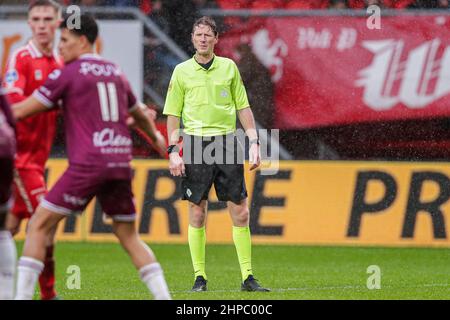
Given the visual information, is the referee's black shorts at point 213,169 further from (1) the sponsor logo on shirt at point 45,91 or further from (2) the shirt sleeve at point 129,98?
(1) the sponsor logo on shirt at point 45,91

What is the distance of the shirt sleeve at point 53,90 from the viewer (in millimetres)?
7340

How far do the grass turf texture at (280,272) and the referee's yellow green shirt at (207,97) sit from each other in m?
1.36

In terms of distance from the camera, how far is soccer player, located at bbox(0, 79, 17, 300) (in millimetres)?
7000

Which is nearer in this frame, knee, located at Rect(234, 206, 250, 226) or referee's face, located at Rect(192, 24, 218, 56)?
referee's face, located at Rect(192, 24, 218, 56)

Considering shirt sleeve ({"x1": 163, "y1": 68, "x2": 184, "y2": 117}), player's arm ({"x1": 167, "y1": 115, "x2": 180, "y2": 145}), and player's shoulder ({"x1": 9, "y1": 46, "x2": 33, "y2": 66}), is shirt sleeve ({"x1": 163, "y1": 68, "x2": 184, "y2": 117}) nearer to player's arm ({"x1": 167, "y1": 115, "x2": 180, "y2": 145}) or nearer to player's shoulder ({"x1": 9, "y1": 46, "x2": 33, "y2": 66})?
player's arm ({"x1": 167, "y1": 115, "x2": 180, "y2": 145})

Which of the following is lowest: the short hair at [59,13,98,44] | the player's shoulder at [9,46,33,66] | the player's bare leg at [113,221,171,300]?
the player's bare leg at [113,221,171,300]

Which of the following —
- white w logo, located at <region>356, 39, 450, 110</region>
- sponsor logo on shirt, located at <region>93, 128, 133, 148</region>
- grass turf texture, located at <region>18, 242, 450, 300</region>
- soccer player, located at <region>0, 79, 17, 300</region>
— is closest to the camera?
soccer player, located at <region>0, 79, 17, 300</region>

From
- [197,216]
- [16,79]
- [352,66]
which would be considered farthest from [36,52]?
[352,66]

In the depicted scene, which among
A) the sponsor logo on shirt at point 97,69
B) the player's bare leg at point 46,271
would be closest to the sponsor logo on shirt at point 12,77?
the player's bare leg at point 46,271

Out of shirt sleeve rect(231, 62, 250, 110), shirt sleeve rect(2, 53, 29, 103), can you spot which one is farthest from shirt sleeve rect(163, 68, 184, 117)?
shirt sleeve rect(2, 53, 29, 103)
